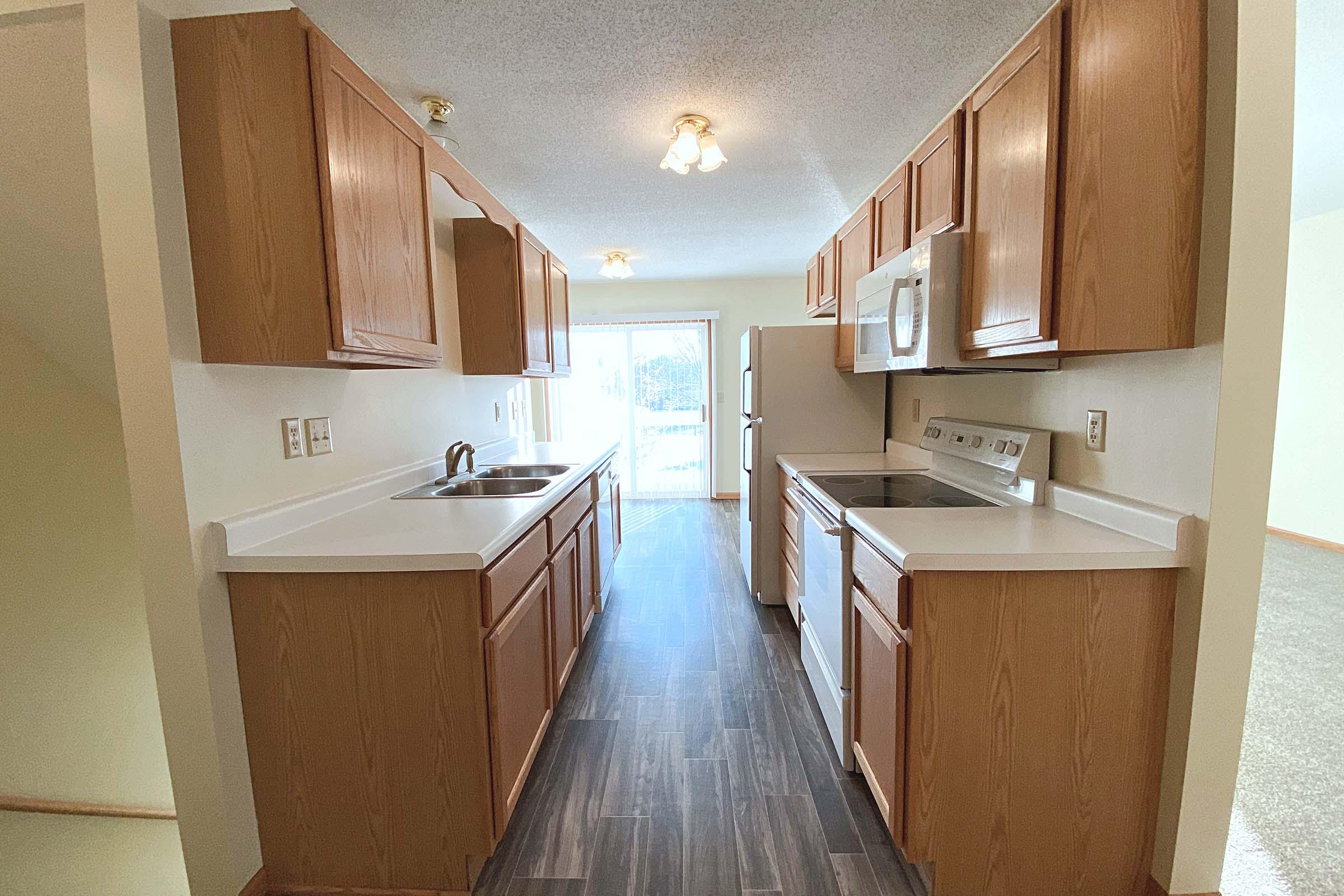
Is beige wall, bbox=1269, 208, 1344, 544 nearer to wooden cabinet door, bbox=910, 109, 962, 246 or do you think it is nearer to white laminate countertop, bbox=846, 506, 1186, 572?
wooden cabinet door, bbox=910, 109, 962, 246

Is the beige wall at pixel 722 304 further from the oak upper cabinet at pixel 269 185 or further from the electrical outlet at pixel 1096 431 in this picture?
the oak upper cabinet at pixel 269 185

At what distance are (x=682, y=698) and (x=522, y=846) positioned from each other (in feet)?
2.73

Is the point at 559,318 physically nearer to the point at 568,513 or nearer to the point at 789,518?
the point at 568,513

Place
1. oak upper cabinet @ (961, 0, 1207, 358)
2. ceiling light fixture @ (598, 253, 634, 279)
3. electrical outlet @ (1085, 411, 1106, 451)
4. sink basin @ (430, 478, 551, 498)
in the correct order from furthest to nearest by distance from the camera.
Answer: ceiling light fixture @ (598, 253, 634, 279), sink basin @ (430, 478, 551, 498), electrical outlet @ (1085, 411, 1106, 451), oak upper cabinet @ (961, 0, 1207, 358)

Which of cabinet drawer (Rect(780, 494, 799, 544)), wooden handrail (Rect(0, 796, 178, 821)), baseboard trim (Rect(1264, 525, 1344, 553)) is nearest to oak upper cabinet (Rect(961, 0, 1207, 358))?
cabinet drawer (Rect(780, 494, 799, 544))

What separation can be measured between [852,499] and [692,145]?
157cm

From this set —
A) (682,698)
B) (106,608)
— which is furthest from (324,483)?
(682,698)

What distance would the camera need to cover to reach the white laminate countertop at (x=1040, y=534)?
1.18 metres

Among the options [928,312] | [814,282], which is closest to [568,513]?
[928,312]

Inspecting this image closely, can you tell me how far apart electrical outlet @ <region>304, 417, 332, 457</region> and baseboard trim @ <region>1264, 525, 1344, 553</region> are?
5.77 m

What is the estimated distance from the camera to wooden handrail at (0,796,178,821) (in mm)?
2049

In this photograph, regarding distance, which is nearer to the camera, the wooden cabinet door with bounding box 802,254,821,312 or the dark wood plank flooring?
the dark wood plank flooring

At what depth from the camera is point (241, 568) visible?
122cm

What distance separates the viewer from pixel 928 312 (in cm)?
158
